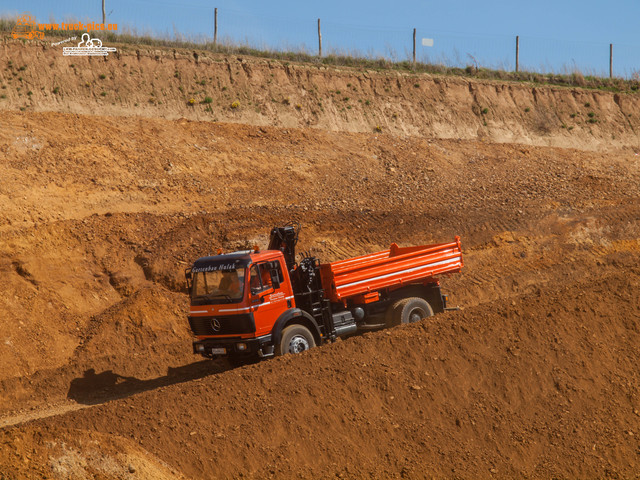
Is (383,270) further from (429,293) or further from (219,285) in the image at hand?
(219,285)

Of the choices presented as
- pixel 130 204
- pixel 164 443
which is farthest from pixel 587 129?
pixel 164 443

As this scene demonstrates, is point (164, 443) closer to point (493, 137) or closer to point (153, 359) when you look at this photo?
point (153, 359)

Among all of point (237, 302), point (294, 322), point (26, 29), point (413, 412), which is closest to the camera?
point (413, 412)

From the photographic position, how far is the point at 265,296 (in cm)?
1277

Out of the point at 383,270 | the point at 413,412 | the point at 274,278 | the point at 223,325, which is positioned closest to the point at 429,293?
the point at 383,270

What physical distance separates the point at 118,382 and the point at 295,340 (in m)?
4.36

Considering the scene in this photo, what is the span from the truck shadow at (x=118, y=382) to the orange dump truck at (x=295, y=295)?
1706 millimetres

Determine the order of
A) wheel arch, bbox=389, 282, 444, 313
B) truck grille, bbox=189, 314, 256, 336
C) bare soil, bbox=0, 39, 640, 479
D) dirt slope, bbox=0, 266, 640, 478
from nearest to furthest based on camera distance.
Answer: dirt slope, bbox=0, 266, 640, 478, bare soil, bbox=0, 39, 640, 479, truck grille, bbox=189, 314, 256, 336, wheel arch, bbox=389, 282, 444, 313

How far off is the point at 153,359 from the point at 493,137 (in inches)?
846

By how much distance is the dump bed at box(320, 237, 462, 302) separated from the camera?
46.3ft

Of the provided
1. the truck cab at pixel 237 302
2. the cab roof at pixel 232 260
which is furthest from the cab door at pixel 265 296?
the cab roof at pixel 232 260

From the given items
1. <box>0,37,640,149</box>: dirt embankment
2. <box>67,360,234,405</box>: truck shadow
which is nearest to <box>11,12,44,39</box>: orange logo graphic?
<box>0,37,640,149</box>: dirt embankment

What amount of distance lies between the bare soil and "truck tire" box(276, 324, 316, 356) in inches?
42.4

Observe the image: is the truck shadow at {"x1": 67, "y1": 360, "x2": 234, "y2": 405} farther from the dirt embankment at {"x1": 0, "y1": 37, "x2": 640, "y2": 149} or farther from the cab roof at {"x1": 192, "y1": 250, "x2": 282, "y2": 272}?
the dirt embankment at {"x1": 0, "y1": 37, "x2": 640, "y2": 149}
